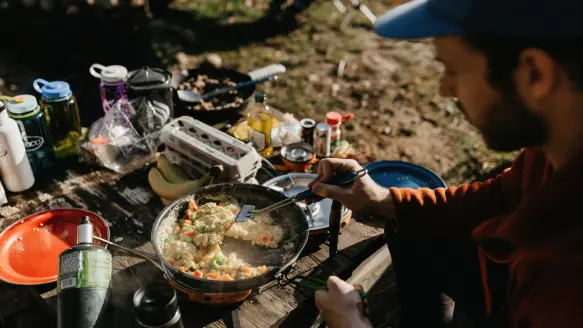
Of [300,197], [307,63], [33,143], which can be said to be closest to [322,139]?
[300,197]

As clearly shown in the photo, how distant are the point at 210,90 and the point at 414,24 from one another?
95.9 inches

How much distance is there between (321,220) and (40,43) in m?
4.09

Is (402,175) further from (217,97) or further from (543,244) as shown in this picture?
(543,244)

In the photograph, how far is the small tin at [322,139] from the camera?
3277 mm

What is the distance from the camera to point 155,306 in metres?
1.74

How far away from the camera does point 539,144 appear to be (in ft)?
5.05

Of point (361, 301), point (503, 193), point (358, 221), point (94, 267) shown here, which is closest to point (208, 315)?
point (94, 267)

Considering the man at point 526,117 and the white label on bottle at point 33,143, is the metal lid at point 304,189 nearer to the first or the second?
the man at point 526,117

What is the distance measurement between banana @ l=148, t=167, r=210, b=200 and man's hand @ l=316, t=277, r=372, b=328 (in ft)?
3.31

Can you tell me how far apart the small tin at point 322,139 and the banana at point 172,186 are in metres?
0.86

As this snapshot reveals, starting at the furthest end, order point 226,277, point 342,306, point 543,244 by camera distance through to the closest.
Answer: point 226,277 → point 342,306 → point 543,244

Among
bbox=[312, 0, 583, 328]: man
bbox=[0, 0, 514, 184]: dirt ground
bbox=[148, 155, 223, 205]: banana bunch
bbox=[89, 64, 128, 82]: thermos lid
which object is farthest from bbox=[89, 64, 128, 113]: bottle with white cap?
bbox=[312, 0, 583, 328]: man

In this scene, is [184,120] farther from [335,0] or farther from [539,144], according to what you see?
[335,0]

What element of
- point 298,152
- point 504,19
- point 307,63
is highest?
point 504,19
